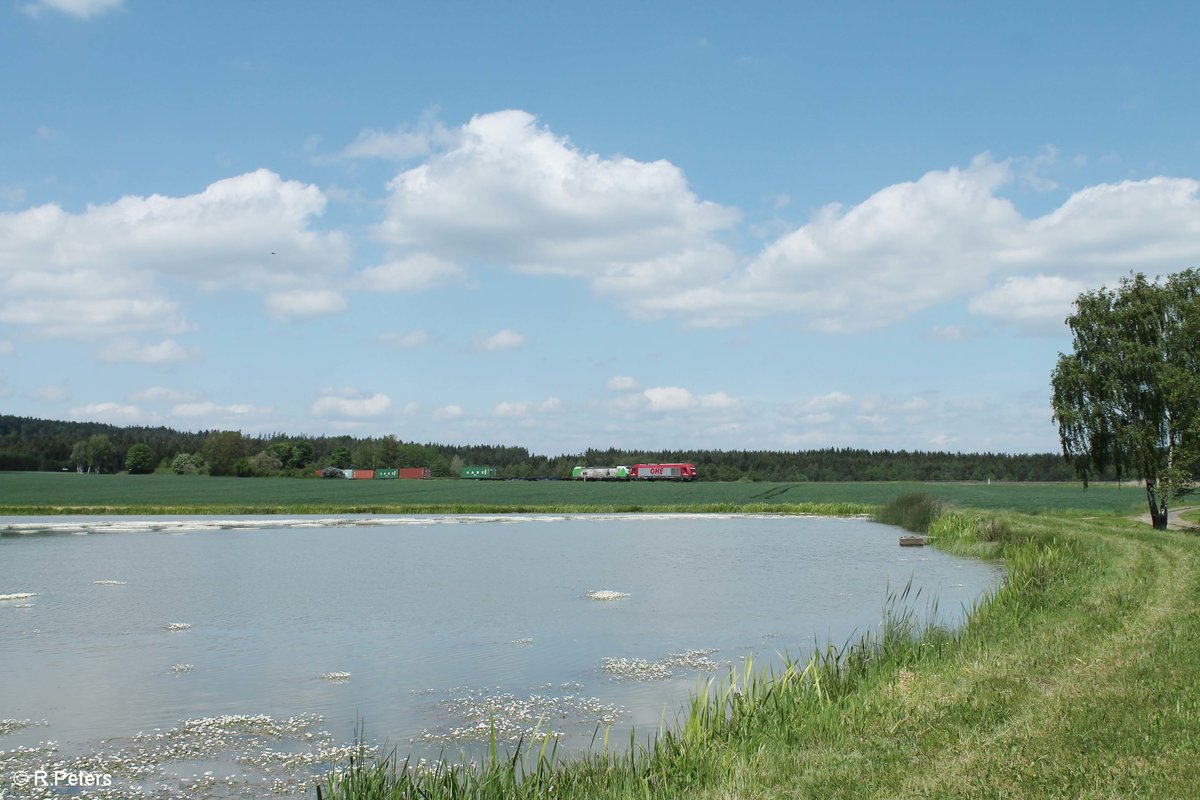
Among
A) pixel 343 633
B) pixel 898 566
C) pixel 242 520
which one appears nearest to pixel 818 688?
pixel 343 633

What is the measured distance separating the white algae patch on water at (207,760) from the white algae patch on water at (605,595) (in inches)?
503

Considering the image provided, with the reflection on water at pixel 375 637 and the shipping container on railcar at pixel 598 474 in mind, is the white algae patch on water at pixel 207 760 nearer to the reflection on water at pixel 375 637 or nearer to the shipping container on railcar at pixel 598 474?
the reflection on water at pixel 375 637

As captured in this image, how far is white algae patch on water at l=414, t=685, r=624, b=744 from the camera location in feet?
39.3

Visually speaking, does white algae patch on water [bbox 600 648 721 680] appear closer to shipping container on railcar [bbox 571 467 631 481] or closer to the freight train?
the freight train

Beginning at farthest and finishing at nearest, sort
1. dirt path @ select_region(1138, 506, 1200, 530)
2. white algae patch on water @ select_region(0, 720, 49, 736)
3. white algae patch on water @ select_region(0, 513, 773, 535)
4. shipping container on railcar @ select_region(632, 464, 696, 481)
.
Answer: shipping container on railcar @ select_region(632, 464, 696, 481), white algae patch on water @ select_region(0, 513, 773, 535), dirt path @ select_region(1138, 506, 1200, 530), white algae patch on water @ select_region(0, 720, 49, 736)

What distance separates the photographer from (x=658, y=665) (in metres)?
16.2

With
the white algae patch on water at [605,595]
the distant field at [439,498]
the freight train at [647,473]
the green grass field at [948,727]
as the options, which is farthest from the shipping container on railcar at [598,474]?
the green grass field at [948,727]

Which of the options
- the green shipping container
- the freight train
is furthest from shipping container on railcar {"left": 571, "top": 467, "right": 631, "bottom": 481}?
the green shipping container

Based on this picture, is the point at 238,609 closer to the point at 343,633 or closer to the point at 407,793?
the point at 343,633

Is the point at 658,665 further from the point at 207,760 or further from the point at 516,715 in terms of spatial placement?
the point at 207,760

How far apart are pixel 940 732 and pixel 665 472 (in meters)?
145

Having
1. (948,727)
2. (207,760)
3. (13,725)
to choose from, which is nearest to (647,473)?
(13,725)

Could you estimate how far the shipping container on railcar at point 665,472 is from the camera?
152m

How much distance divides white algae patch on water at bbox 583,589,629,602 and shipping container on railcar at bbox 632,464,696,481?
12657 cm
